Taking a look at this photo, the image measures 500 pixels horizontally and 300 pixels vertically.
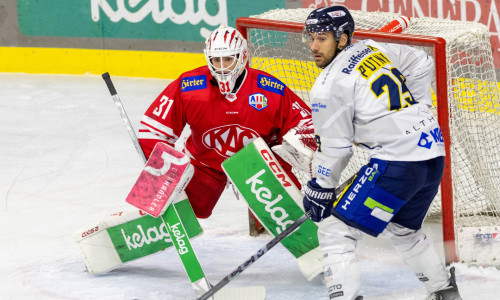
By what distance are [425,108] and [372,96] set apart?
9.8 inches

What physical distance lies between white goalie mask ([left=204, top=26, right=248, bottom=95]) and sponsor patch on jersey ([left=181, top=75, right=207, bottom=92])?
0.08 meters

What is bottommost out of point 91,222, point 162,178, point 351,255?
point 91,222

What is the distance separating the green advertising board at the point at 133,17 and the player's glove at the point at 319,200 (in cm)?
367

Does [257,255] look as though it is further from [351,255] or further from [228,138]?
[228,138]

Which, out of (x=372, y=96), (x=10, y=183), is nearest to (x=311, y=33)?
(x=372, y=96)

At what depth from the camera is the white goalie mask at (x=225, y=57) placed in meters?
3.76

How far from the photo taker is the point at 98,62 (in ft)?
24.2

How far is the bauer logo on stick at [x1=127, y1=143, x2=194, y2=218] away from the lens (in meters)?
3.67

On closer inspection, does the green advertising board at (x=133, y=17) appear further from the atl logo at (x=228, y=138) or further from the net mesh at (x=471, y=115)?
the atl logo at (x=228, y=138)

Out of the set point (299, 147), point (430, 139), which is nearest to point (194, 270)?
point (299, 147)

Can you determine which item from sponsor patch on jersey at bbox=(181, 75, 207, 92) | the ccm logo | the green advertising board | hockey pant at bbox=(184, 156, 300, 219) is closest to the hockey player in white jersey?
the ccm logo

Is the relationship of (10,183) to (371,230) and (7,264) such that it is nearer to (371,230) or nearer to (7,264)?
(7,264)

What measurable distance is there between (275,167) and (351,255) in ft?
2.15

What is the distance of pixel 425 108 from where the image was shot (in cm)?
326
